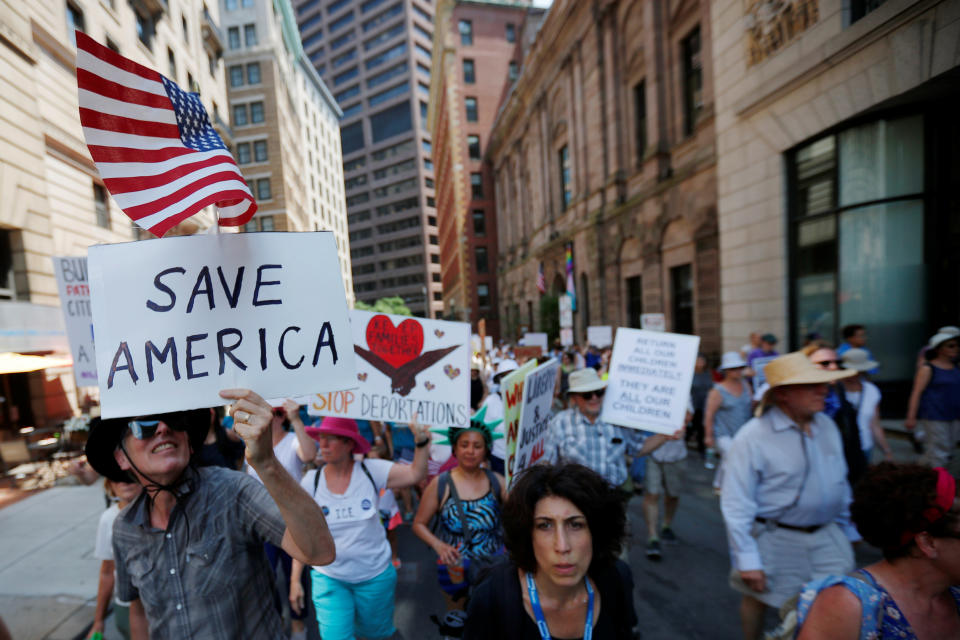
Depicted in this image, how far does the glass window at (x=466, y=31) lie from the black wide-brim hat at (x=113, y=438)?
49.3 metres

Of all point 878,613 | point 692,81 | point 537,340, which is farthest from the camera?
point 537,340

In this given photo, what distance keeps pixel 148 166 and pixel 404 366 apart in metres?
2.35

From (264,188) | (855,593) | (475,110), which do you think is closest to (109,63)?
(855,593)

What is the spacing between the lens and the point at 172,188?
152 cm

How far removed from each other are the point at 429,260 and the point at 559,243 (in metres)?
56.2

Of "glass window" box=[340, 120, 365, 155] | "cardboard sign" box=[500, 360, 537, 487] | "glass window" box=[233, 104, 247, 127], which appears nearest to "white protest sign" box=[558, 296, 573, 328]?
"cardboard sign" box=[500, 360, 537, 487]

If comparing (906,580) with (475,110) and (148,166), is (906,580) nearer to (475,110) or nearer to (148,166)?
(148,166)

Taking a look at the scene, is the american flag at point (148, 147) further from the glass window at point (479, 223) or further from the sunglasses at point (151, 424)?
the glass window at point (479, 223)

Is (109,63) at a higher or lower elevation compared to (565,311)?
higher

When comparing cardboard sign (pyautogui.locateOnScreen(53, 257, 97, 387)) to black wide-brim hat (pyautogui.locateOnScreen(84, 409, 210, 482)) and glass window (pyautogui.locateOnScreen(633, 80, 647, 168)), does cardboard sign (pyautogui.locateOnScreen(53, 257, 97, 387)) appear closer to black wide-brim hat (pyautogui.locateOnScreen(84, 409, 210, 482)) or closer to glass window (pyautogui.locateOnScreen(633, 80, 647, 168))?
black wide-brim hat (pyautogui.locateOnScreen(84, 409, 210, 482))

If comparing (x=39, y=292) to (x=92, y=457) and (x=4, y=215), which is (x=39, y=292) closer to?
(x=4, y=215)

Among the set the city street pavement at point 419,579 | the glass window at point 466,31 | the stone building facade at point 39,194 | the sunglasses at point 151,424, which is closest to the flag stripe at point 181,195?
the sunglasses at point 151,424

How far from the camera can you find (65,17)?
1081 cm

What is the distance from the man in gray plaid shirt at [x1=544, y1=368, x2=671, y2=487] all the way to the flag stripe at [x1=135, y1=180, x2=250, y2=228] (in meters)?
3.02
